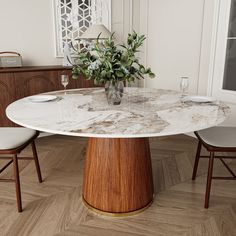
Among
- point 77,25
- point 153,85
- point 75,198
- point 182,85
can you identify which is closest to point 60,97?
point 75,198

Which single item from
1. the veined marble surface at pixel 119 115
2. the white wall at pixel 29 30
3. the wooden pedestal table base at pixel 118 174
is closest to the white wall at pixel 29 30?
the white wall at pixel 29 30

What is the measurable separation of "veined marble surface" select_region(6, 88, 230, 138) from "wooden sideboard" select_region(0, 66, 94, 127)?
101cm

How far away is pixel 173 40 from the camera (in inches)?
134

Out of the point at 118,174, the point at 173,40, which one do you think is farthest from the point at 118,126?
the point at 173,40

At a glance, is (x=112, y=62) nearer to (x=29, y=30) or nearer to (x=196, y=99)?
(x=196, y=99)

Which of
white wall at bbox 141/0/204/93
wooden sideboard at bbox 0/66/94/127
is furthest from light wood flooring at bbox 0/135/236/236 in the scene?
white wall at bbox 141/0/204/93

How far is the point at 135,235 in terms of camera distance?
5.51 feet

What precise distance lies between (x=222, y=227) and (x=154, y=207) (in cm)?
47

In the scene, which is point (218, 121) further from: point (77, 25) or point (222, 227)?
point (77, 25)

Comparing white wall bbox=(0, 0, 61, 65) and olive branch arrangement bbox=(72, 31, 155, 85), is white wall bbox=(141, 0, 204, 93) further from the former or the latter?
olive branch arrangement bbox=(72, 31, 155, 85)

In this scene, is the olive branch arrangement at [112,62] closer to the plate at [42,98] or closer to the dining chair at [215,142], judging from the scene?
the plate at [42,98]

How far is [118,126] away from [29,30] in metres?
2.46

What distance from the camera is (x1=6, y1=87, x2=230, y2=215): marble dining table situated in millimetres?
1417

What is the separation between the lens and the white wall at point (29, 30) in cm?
313
